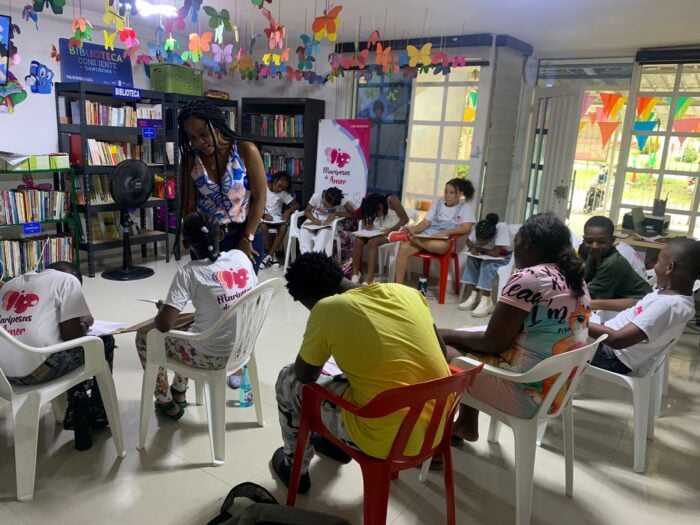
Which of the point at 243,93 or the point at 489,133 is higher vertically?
the point at 243,93

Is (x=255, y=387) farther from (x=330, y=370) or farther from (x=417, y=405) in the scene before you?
(x=417, y=405)

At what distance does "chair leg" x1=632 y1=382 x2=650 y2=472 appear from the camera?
2217 mm

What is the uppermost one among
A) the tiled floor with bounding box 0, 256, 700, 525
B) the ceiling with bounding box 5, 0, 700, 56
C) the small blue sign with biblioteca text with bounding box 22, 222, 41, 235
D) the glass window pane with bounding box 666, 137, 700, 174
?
the ceiling with bounding box 5, 0, 700, 56

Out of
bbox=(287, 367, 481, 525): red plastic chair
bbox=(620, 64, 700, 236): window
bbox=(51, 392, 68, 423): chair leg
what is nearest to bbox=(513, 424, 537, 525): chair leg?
bbox=(287, 367, 481, 525): red plastic chair

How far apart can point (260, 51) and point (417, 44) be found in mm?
2078

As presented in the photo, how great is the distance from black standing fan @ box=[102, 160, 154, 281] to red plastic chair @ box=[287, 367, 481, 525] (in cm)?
362

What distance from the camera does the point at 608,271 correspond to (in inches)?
109

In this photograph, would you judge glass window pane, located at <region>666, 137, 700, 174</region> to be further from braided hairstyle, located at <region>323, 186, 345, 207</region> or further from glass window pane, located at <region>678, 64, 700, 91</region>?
braided hairstyle, located at <region>323, 186, 345, 207</region>

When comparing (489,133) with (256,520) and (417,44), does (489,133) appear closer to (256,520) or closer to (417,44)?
(417,44)

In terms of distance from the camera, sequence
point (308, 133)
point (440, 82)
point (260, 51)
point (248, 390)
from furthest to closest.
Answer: point (260, 51)
point (308, 133)
point (440, 82)
point (248, 390)

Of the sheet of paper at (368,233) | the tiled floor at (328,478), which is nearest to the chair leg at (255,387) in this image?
the tiled floor at (328,478)

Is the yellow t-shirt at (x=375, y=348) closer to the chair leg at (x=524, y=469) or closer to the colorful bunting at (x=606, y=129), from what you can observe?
the chair leg at (x=524, y=469)

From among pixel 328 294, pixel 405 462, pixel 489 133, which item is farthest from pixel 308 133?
pixel 405 462

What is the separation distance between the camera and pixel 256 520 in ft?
5.12
